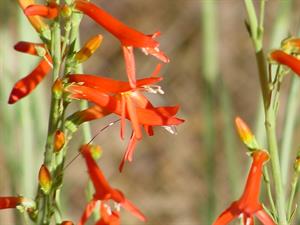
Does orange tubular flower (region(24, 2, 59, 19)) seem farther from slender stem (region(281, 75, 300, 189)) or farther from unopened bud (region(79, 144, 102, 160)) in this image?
slender stem (region(281, 75, 300, 189))

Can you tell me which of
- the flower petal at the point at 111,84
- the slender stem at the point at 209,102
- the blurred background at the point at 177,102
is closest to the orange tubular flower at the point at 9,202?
the flower petal at the point at 111,84

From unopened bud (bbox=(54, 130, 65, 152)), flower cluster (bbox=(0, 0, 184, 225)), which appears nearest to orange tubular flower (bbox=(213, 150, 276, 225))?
flower cluster (bbox=(0, 0, 184, 225))

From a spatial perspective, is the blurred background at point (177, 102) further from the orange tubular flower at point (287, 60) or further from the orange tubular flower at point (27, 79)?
the orange tubular flower at point (287, 60)

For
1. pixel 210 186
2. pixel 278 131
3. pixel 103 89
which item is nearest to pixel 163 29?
pixel 278 131

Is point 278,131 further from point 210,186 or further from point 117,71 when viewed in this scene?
point 210,186

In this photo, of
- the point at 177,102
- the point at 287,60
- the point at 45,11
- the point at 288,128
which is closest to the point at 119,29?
the point at 45,11
